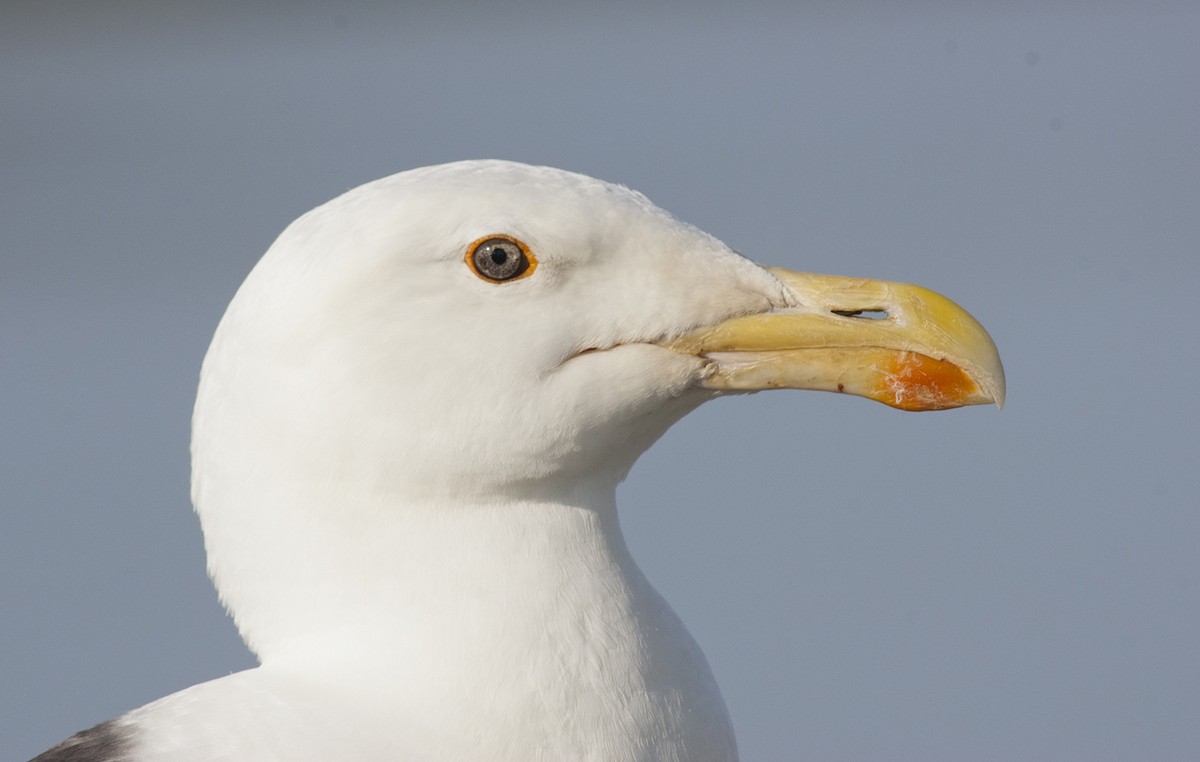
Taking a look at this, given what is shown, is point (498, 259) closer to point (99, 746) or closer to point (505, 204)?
point (505, 204)

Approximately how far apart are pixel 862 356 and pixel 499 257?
0.76 m

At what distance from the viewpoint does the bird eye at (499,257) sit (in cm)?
298

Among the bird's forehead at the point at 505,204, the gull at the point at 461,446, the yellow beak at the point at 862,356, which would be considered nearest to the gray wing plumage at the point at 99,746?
the gull at the point at 461,446

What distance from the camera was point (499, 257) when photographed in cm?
298

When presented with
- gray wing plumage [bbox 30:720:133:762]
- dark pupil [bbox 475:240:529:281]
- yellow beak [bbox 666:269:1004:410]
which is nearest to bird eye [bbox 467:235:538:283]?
dark pupil [bbox 475:240:529:281]

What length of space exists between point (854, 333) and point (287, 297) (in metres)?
1.14

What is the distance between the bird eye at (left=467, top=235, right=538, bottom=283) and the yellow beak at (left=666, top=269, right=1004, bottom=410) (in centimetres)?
40

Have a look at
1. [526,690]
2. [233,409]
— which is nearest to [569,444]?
[526,690]

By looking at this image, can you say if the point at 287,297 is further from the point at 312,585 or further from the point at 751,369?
the point at 751,369

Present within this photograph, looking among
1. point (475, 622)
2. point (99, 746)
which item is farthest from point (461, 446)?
point (99, 746)

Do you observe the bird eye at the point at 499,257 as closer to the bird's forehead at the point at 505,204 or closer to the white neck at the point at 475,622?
the bird's forehead at the point at 505,204

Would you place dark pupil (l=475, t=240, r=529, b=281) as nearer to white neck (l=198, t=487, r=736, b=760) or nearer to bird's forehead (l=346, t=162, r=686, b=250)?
bird's forehead (l=346, t=162, r=686, b=250)

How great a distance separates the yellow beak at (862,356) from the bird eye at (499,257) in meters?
0.40

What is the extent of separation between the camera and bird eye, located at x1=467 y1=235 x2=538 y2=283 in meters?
2.98
